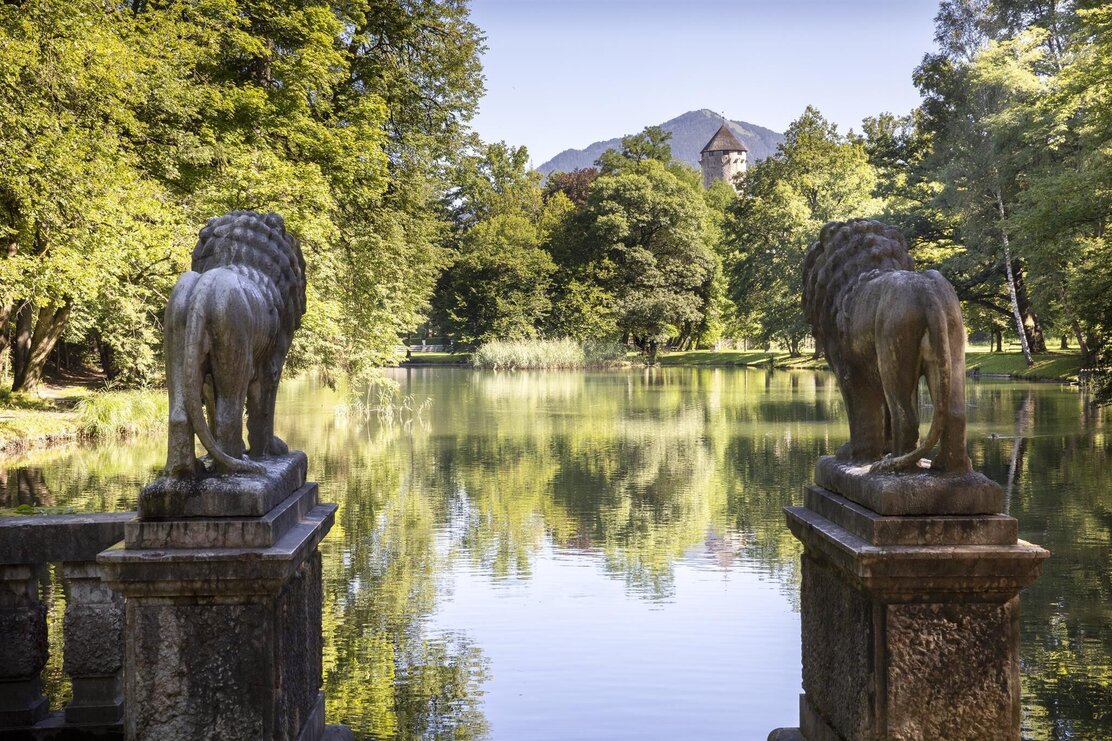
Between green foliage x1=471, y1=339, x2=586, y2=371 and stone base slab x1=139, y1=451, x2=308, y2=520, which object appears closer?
stone base slab x1=139, y1=451, x2=308, y2=520

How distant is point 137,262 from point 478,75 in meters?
12.8

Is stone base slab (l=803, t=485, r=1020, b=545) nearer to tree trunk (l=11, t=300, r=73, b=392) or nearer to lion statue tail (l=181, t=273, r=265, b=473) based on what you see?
lion statue tail (l=181, t=273, r=265, b=473)

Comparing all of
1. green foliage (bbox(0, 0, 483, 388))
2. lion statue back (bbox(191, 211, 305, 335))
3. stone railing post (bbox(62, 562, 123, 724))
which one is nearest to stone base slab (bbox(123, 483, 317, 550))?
lion statue back (bbox(191, 211, 305, 335))

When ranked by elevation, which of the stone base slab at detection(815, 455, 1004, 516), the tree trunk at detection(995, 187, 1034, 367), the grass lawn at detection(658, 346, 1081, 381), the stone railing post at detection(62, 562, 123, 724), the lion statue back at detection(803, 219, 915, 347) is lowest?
the stone railing post at detection(62, 562, 123, 724)

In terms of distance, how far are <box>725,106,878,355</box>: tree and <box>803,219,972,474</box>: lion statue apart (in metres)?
42.4

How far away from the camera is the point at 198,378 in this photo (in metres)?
3.56

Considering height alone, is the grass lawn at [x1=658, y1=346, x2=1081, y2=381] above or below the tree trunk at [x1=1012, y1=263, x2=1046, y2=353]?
below

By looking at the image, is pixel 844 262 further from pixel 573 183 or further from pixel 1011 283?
pixel 573 183

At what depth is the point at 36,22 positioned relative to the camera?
15977mm

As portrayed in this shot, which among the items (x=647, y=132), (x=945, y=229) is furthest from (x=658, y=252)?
(x=945, y=229)

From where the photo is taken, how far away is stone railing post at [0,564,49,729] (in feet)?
14.6

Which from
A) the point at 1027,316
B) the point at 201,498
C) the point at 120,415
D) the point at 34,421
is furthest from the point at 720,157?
the point at 201,498

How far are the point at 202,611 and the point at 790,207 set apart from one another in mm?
48491

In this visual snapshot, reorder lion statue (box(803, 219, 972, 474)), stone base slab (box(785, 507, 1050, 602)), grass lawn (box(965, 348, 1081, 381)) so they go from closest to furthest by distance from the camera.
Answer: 1. stone base slab (box(785, 507, 1050, 602))
2. lion statue (box(803, 219, 972, 474))
3. grass lawn (box(965, 348, 1081, 381))
